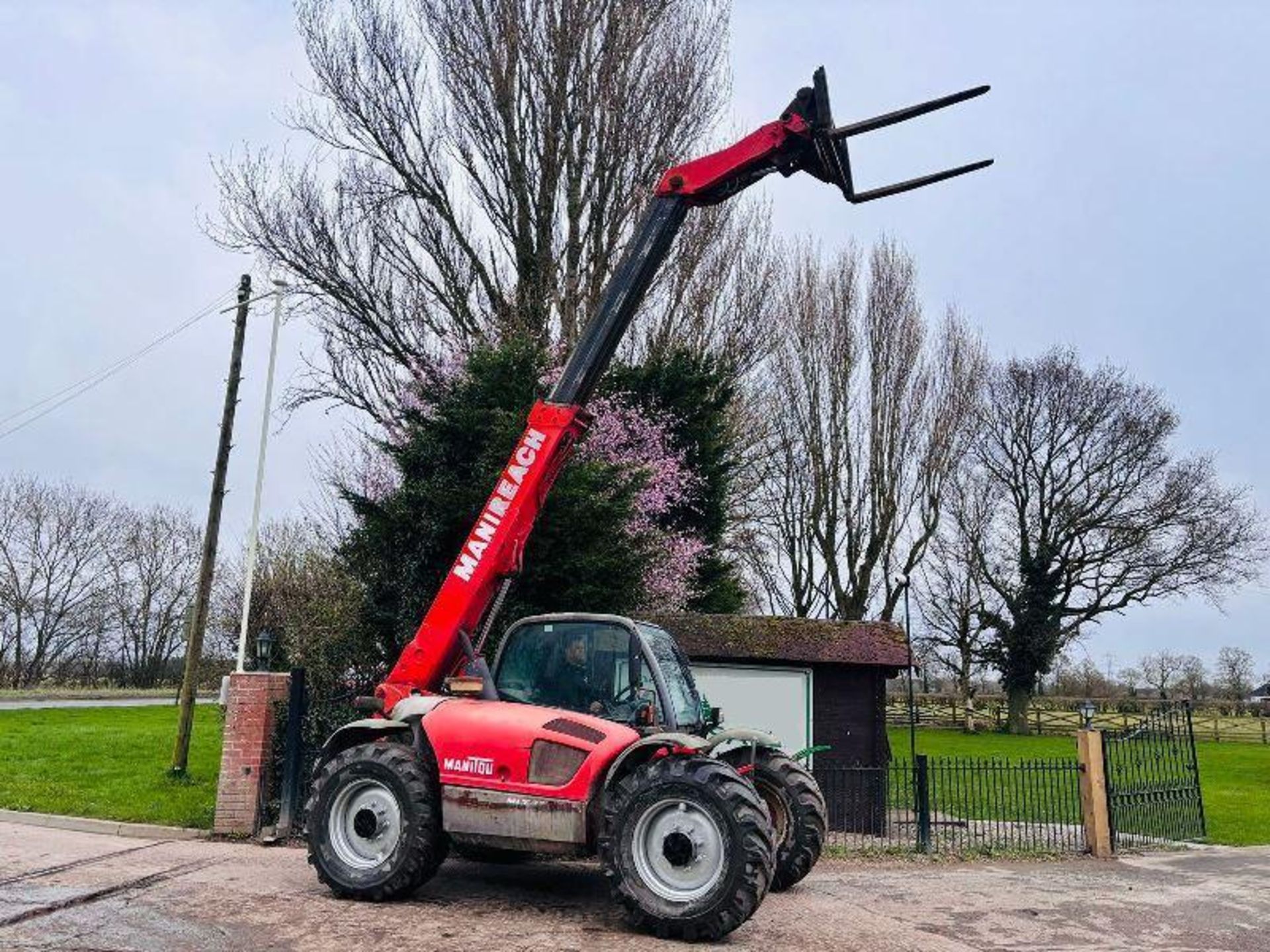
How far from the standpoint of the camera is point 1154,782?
13.4m

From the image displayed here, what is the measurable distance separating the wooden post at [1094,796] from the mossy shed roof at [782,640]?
2277mm

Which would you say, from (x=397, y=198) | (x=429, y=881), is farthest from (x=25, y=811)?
(x=397, y=198)

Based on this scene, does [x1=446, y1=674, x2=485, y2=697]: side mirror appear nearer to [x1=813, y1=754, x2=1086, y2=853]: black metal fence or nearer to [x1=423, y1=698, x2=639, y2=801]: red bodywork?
[x1=423, y1=698, x2=639, y2=801]: red bodywork

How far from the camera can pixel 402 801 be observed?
7523 millimetres

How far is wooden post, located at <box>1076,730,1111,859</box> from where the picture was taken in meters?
11.9

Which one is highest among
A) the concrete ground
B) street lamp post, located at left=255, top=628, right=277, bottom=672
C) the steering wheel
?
street lamp post, located at left=255, top=628, right=277, bottom=672

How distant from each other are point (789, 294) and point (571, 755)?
25.7 m

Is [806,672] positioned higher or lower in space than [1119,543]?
lower

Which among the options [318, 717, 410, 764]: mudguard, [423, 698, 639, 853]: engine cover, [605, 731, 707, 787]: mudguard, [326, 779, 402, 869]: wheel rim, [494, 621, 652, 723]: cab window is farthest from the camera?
[318, 717, 410, 764]: mudguard

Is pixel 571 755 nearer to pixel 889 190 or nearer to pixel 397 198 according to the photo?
pixel 889 190

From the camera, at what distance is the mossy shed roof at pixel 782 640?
43.9 feet

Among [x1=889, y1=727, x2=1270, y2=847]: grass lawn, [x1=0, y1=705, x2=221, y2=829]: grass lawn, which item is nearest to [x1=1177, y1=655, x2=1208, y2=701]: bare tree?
[x1=889, y1=727, x2=1270, y2=847]: grass lawn

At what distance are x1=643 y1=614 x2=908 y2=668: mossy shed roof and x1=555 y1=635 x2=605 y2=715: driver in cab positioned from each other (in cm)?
539

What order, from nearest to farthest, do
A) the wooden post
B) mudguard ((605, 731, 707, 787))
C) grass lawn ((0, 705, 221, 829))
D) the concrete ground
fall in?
the concrete ground < mudguard ((605, 731, 707, 787)) < grass lawn ((0, 705, 221, 829)) < the wooden post
